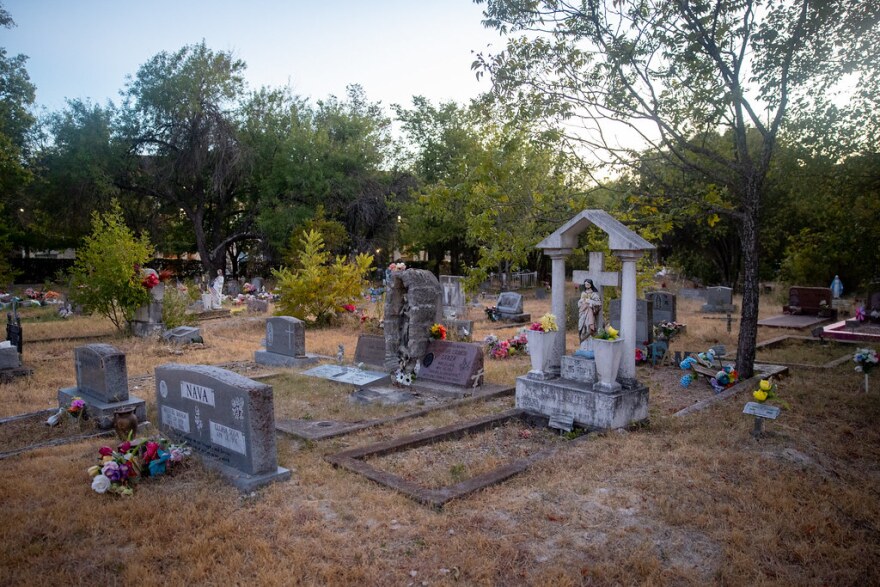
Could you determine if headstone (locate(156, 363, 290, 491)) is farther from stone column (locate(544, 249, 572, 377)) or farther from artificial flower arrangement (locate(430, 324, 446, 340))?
artificial flower arrangement (locate(430, 324, 446, 340))

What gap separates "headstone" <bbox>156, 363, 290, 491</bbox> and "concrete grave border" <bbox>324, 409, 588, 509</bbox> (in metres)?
0.78

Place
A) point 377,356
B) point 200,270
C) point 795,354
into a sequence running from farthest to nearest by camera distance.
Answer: point 200,270 → point 795,354 → point 377,356

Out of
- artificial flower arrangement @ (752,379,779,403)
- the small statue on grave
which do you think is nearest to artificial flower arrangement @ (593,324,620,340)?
the small statue on grave

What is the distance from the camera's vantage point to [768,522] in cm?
440

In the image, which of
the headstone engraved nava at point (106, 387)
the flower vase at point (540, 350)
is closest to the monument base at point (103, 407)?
the headstone engraved nava at point (106, 387)

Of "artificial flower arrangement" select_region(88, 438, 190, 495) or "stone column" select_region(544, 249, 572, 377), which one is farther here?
"stone column" select_region(544, 249, 572, 377)

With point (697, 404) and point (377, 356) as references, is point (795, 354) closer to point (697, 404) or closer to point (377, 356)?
point (697, 404)

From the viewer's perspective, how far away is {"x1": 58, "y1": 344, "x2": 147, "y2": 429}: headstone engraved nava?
7.15 meters

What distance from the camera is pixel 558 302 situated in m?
8.12

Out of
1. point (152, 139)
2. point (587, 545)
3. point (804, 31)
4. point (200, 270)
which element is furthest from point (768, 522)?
point (200, 270)

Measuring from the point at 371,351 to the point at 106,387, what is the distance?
16.1ft

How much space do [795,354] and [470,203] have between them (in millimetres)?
8140

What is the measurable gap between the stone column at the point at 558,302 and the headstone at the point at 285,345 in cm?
566

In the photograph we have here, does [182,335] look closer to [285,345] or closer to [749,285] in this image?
[285,345]
